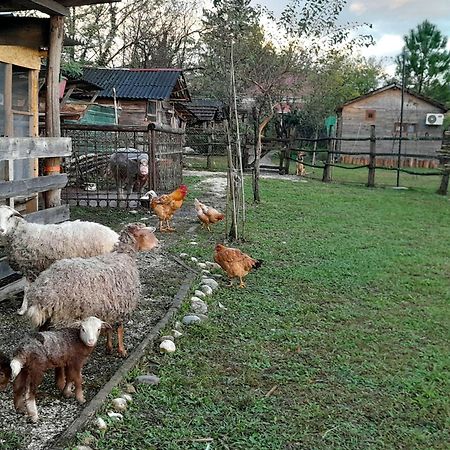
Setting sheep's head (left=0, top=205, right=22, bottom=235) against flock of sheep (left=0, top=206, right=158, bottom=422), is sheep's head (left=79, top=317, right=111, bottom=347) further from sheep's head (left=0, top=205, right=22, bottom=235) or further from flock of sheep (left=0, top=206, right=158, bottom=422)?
sheep's head (left=0, top=205, right=22, bottom=235)

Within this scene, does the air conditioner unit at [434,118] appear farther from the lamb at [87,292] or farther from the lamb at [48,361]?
the lamb at [48,361]

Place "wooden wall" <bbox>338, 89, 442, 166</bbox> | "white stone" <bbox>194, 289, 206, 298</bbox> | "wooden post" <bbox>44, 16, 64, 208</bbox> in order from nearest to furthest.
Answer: "white stone" <bbox>194, 289, 206, 298</bbox> → "wooden post" <bbox>44, 16, 64, 208</bbox> → "wooden wall" <bbox>338, 89, 442, 166</bbox>

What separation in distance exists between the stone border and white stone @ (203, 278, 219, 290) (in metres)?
0.55

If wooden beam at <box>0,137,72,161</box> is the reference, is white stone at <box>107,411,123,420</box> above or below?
below

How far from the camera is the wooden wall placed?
1238 inches

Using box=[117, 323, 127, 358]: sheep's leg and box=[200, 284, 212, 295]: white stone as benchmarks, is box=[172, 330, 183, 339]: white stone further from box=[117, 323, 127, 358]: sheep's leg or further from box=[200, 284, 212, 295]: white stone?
box=[200, 284, 212, 295]: white stone

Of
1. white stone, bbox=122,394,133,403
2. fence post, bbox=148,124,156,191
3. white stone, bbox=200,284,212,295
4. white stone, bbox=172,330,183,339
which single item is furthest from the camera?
fence post, bbox=148,124,156,191

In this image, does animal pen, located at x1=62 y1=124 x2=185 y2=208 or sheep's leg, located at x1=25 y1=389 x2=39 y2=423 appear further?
animal pen, located at x1=62 y1=124 x2=185 y2=208

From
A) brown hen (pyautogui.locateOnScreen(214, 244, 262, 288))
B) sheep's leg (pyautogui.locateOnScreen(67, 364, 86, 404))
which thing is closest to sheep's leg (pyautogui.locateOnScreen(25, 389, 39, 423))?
sheep's leg (pyautogui.locateOnScreen(67, 364, 86, 404))

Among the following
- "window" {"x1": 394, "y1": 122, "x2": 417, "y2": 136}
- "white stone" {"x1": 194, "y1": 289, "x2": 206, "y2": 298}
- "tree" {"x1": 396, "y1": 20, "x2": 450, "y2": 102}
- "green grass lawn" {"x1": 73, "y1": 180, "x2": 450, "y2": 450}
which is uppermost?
"tree" {"x1": 396, "y1": 20, "x2": 450, "y2": 102}

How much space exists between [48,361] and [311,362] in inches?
79.0

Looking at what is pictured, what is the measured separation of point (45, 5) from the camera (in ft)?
18.2

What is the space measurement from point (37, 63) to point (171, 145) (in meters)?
4.99

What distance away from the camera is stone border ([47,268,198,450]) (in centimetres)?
291
